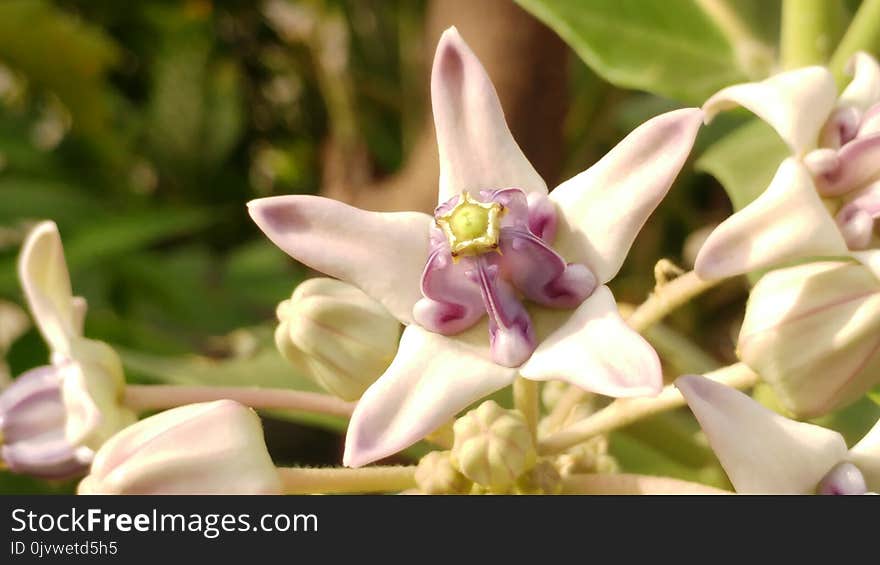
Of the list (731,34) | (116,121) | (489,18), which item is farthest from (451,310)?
(116,121)

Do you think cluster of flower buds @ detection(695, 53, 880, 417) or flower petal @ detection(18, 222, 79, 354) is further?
flower petal @ detection(18, 222, 79, 354)

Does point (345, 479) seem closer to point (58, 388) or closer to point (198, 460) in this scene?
point (198, 460)

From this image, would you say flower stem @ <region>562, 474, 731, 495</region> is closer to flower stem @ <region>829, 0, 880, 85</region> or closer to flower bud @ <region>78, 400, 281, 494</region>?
flower bud @ <region>78, 400, 281, 494</region>

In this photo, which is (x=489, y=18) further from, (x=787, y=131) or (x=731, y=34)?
(x=787, y=131)

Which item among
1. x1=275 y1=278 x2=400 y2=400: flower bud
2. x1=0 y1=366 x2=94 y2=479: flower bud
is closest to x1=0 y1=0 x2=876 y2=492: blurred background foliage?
x1=0 y1=366 x2=94 y2=479: flower bud

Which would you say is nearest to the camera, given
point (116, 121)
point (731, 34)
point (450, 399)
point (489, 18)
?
point (450, 399)

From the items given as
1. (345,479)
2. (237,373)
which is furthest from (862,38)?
(237,373)
